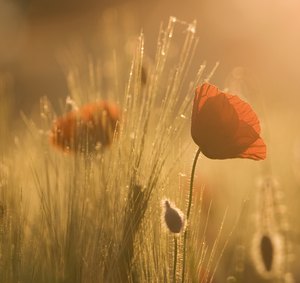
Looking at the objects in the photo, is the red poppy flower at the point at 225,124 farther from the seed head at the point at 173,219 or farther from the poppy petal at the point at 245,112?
the seed head at the point at 173,219

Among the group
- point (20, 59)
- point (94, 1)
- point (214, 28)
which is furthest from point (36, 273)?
point (94, 1)

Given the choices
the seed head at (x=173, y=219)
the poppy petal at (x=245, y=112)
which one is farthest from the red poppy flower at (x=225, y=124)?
the seed head at (x=173, y=219)

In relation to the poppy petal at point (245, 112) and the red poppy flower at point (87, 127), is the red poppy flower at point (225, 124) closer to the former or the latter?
the poppy petal at point (245, 112)

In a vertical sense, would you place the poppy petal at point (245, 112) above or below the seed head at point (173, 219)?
above

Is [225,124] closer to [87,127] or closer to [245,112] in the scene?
[245,112]

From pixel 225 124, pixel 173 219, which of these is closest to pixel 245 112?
pixel 225 124

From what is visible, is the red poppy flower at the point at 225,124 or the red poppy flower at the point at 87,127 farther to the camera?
the red poppy flower at the point at 87,127

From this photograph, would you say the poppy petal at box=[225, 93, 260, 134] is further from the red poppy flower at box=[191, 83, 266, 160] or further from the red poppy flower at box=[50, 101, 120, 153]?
the red poppy flower at box=[50, 101, 120, 153]

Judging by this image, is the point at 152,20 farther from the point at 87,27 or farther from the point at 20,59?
the point at 20,59
